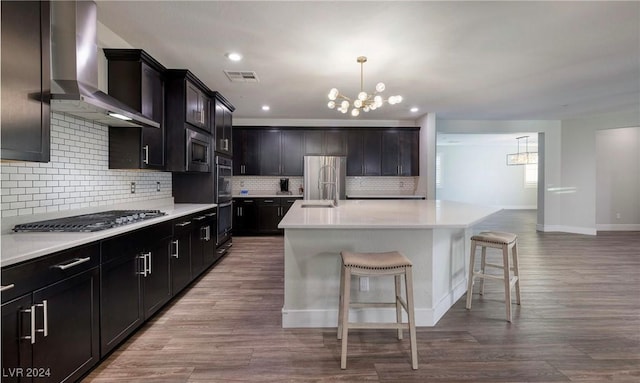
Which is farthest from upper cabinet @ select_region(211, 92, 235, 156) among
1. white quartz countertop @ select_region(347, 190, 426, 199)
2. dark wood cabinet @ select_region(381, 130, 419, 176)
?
dark wood cabinet @ select_region(381, 130, 419, 176)

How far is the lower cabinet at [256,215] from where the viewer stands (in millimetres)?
6062

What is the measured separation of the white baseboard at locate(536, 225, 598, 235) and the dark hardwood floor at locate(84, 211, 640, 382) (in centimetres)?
368

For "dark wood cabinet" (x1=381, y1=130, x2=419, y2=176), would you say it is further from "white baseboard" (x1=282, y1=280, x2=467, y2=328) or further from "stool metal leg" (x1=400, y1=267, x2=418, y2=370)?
"stool metal leg" (x1=400, y1=267, x2=418, y2=370)

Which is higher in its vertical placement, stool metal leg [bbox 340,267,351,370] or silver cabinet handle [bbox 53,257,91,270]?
silver cabinet handle [bbox 53,257,91,270]

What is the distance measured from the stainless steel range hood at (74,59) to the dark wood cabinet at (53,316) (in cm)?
93

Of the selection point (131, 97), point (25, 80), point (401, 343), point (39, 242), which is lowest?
point (401, 343)

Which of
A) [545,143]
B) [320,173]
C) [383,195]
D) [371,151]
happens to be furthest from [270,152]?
[545,143]

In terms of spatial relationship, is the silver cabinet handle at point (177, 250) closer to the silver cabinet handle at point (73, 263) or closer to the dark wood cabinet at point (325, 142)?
the silver cabinet handle at point (73, 263)

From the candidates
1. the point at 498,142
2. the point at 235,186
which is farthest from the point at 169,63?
the point at 498,142

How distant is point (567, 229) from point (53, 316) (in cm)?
862

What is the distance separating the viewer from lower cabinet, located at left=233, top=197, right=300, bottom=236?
19.9 feet

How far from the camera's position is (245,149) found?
636 centimetres

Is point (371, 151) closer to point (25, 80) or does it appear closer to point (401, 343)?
point (401, 343)

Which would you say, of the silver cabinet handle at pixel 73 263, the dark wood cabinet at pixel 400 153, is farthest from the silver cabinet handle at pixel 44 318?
the dark wood cabinet at pixel 400 153
